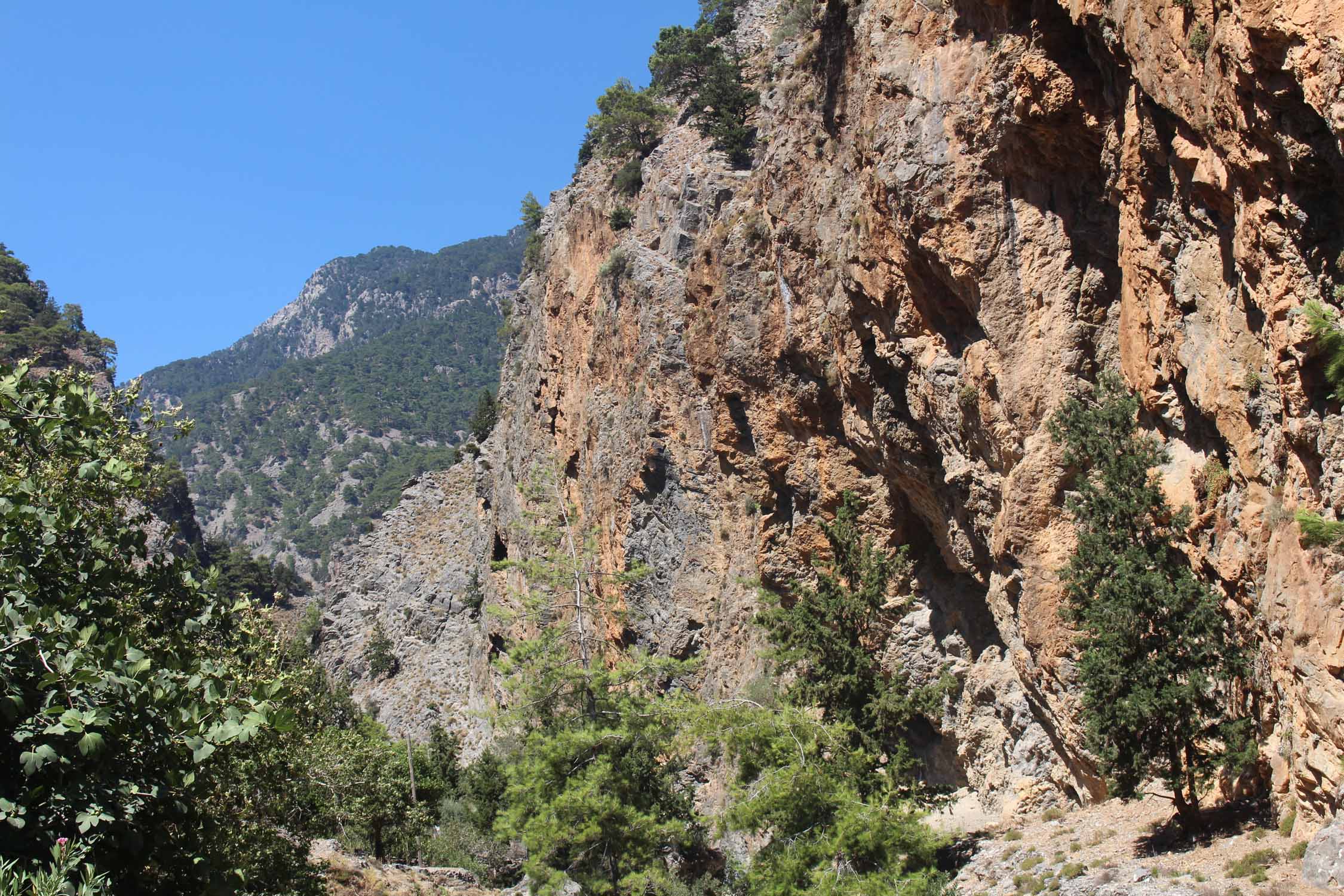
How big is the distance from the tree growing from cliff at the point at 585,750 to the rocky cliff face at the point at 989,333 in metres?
7.95

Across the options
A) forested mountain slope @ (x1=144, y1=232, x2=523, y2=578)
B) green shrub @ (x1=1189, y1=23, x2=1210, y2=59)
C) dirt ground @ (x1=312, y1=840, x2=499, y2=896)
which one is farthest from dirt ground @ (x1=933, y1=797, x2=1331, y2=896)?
forested mountain slope @ (x1=144, y1=232, x2=523, y2=578)

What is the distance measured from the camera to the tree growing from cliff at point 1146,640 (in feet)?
A: 50.5

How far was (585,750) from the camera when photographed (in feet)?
58.8

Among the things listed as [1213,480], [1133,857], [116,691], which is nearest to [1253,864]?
[1133,857]

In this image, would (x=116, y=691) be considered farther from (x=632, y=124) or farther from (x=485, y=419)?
(x=485, y=419)

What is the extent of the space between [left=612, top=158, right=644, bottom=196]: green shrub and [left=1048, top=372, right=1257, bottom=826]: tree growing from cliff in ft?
91.9

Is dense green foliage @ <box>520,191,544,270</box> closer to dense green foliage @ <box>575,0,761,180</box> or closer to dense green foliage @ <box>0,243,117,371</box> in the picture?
dense green foliage @ <box>575,0,761,180</box>

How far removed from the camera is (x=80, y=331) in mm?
84625

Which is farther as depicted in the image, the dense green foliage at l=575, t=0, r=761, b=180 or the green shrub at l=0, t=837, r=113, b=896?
the dense green foliage at l=575, t=0, r=761, b=180

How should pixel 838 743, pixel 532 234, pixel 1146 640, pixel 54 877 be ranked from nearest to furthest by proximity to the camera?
pixel 54 877 → pixel 1146 640 → pixel 838 743 → pixel 532 234

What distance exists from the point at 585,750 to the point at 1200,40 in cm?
1458

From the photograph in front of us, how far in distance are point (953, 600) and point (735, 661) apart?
303 inches

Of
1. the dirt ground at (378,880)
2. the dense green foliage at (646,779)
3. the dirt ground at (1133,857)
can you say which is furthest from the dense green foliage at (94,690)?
the dirt ground at (1133,857)

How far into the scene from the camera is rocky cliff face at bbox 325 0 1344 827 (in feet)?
41.3
